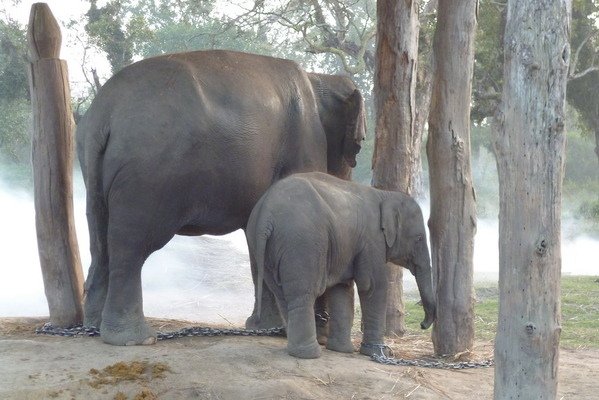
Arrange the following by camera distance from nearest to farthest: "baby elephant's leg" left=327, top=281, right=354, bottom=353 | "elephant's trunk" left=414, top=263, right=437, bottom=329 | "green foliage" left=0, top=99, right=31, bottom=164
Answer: "baby elephant's leg" left=327, top=281, right=354, bottom=353 < "elephant's trunk" left=414, top=263, right=437, bottom=329 < "green foliage" left=0, top=99, right=31, bottom=164

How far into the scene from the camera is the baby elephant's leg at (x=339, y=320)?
7621 millimetres

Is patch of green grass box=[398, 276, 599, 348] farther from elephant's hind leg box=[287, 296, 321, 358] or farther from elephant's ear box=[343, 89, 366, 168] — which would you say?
elephant's hind leg box=[287, 296, 321, 358]

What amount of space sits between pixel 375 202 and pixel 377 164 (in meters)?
1.25

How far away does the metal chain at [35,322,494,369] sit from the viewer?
755 cm

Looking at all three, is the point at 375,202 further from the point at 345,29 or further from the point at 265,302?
the point at 345,29

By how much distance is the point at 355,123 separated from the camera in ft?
28.3

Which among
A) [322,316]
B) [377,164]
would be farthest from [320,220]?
[377,164]

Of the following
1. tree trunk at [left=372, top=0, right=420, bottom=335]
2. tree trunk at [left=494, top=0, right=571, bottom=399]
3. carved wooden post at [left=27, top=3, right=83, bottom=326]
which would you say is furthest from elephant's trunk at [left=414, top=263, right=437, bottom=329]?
carved wooden post at [left=27, top=3, right=83, bottom=326]

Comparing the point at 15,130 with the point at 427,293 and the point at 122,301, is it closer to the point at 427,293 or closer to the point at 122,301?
the point at 122,301

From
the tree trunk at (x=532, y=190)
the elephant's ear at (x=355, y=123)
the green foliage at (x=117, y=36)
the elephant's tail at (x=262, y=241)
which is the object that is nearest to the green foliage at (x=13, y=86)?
the green foliage at (x=117, y=36)

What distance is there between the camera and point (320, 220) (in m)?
7.27

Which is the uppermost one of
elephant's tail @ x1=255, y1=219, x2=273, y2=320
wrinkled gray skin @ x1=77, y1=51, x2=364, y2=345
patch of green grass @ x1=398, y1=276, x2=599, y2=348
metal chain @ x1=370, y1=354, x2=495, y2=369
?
wrinkled gray skin @ x1=77, y1=51, x2=364, y2=345

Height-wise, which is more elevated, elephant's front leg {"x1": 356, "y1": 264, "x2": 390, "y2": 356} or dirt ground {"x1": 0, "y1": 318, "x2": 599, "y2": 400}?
elephant's front leg {"x1": 356, "y1": 264, "x2": 390, "y2": 356}

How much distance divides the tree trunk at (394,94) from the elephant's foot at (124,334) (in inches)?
107
